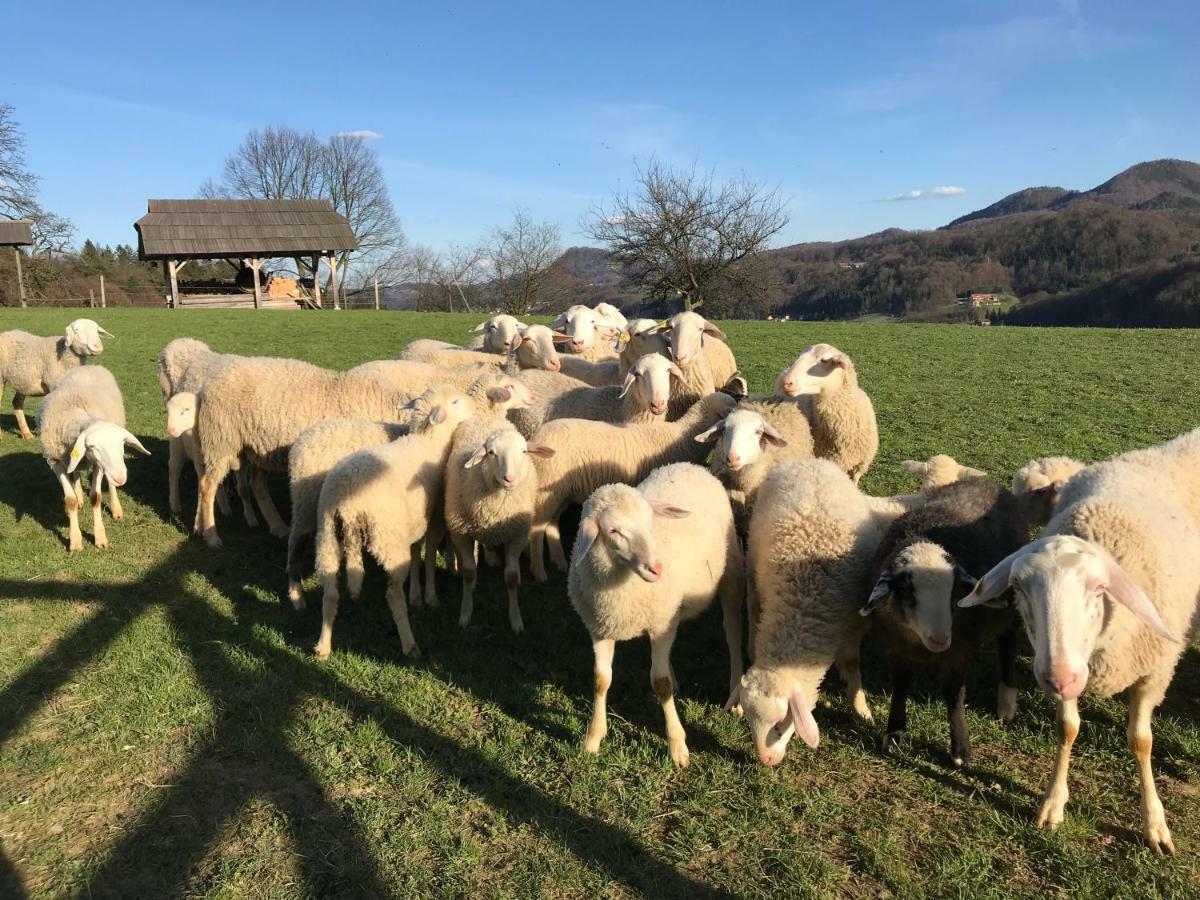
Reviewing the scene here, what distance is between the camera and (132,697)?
3732mm

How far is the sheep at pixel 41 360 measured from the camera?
9609 millimetres

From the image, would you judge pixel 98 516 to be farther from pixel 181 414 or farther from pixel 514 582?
pixel 514 582

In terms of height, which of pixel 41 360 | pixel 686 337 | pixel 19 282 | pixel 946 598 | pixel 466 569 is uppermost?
pixel 19 282

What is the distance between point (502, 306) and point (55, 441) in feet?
114

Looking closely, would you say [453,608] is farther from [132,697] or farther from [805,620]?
[805,620]

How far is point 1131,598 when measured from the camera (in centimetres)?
236

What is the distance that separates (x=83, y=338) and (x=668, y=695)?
959 cm

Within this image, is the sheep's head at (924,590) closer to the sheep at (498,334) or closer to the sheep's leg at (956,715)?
the sheep's leg at (956,715)

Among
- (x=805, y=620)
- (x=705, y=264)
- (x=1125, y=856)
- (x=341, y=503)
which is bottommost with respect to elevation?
(x=1125, y=856)

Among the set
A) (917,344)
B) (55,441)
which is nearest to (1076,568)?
(55,441)

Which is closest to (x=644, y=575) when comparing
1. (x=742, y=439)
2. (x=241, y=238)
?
(x=742, y=439)

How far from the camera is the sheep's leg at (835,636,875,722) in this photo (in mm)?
3537

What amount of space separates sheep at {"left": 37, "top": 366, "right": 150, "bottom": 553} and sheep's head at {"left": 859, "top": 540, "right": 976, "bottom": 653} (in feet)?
17.8

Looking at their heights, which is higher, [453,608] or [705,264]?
[705,264]
